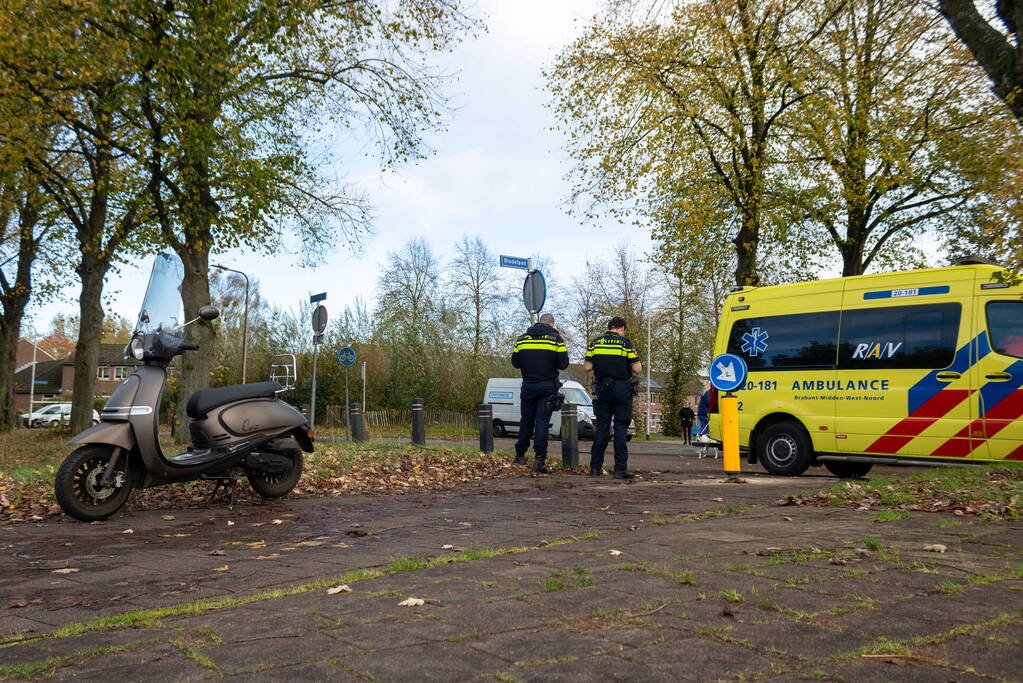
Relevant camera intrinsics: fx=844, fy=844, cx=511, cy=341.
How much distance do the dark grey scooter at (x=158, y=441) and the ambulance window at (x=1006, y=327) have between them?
7680 millimetres

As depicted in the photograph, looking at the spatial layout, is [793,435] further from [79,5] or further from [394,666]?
[79,5]

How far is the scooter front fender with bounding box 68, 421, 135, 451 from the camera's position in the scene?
6345 mm

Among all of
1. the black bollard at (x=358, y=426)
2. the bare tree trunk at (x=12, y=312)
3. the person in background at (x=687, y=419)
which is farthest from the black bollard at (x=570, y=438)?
the bare tree trunk at (x=12, y=312)

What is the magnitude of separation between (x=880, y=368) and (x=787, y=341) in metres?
1.38

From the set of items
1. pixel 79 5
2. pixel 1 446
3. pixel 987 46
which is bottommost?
pixel 1 446

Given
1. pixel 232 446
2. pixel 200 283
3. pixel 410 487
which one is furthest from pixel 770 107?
pixel 232 446

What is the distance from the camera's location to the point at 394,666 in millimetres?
2770

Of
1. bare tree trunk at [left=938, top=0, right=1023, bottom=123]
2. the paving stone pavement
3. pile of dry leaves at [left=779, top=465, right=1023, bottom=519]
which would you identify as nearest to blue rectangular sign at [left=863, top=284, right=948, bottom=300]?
bare tree trunk at [left=938, top=0, right=1023, bottom=123]

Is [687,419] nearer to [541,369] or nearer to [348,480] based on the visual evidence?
[541,369]

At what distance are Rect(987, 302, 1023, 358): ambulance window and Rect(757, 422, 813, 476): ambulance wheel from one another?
2639mm

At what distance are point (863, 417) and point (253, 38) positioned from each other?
A: 39.7 feet

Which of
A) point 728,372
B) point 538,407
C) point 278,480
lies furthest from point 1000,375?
point 278,480

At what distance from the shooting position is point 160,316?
728 cm

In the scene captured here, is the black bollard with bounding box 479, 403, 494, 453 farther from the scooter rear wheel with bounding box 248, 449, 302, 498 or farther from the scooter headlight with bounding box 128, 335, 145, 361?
the scooter headlight with bounding box 128, 335, 145, 361
